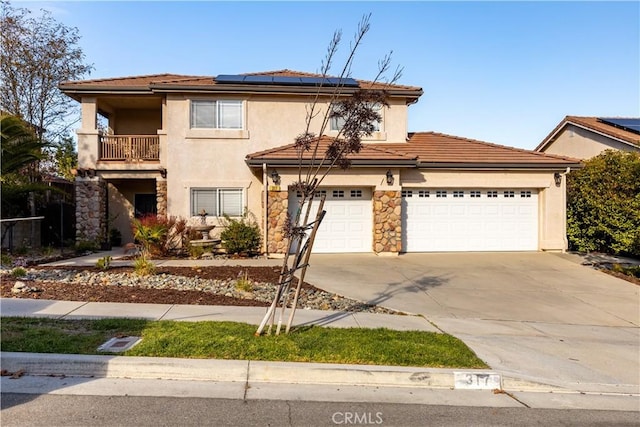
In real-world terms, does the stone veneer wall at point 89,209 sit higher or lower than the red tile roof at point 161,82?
lower

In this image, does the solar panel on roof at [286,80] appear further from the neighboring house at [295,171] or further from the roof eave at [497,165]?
the roof eave at [497,165]

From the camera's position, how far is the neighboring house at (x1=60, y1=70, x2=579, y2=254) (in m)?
15.7

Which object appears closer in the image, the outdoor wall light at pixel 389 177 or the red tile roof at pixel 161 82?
the outdoor wall light at pixel 389 177

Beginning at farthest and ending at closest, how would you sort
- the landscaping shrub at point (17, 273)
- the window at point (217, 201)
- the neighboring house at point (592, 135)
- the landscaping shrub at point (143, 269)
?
1. the neighboring house at point (592, 135)
2. the window at point (217, 201)
3. the landscaping shrub at point (143, 269)
4. the landscaping shrub at point (17, 273)

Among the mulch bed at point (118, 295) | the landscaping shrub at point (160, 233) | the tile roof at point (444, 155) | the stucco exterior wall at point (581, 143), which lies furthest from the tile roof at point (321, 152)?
the stucco exterior wall at point (581, 143)

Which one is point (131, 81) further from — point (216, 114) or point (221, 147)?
point (221, 147)

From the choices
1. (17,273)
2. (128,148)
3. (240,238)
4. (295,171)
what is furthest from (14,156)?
(295,171)

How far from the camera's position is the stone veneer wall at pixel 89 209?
54.4 ft

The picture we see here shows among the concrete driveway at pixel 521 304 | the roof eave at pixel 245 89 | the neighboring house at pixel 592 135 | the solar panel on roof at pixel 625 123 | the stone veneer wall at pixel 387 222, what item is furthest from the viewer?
the solar panel on roof at pixel 625 123

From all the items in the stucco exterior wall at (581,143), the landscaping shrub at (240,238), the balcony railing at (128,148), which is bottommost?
the landscaping shrub at (240,238)

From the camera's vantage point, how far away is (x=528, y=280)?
12016mm

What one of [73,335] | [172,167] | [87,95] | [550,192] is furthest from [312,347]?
[87,95]

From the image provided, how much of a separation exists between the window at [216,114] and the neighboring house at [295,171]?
0.12 feet

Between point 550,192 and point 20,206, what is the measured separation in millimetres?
19648
